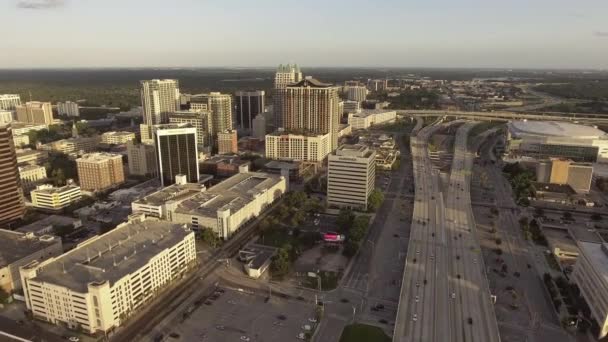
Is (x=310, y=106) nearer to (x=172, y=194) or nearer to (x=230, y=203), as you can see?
(x=230, y=203)

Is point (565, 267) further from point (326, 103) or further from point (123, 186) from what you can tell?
point (123, 186)

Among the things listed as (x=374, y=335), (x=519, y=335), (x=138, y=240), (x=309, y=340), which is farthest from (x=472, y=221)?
(x=138, y=240)

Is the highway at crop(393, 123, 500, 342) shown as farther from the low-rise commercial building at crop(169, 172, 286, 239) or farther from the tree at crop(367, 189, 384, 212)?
the low-rise commercial building at crop(169, 172, 286, 239)

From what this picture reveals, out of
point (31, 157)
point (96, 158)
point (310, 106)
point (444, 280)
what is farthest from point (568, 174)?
point (31, 157)

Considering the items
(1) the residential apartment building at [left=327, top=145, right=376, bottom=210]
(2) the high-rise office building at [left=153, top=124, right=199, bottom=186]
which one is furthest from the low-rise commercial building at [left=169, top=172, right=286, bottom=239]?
(1) the residential apartment building at [left=327, top=145, right=376, bottom=210]

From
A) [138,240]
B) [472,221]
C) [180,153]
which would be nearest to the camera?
[138,240]

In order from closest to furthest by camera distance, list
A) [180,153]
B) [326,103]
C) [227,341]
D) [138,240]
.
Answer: [227,341]
[138,240]
[180,153]
[326,103]
